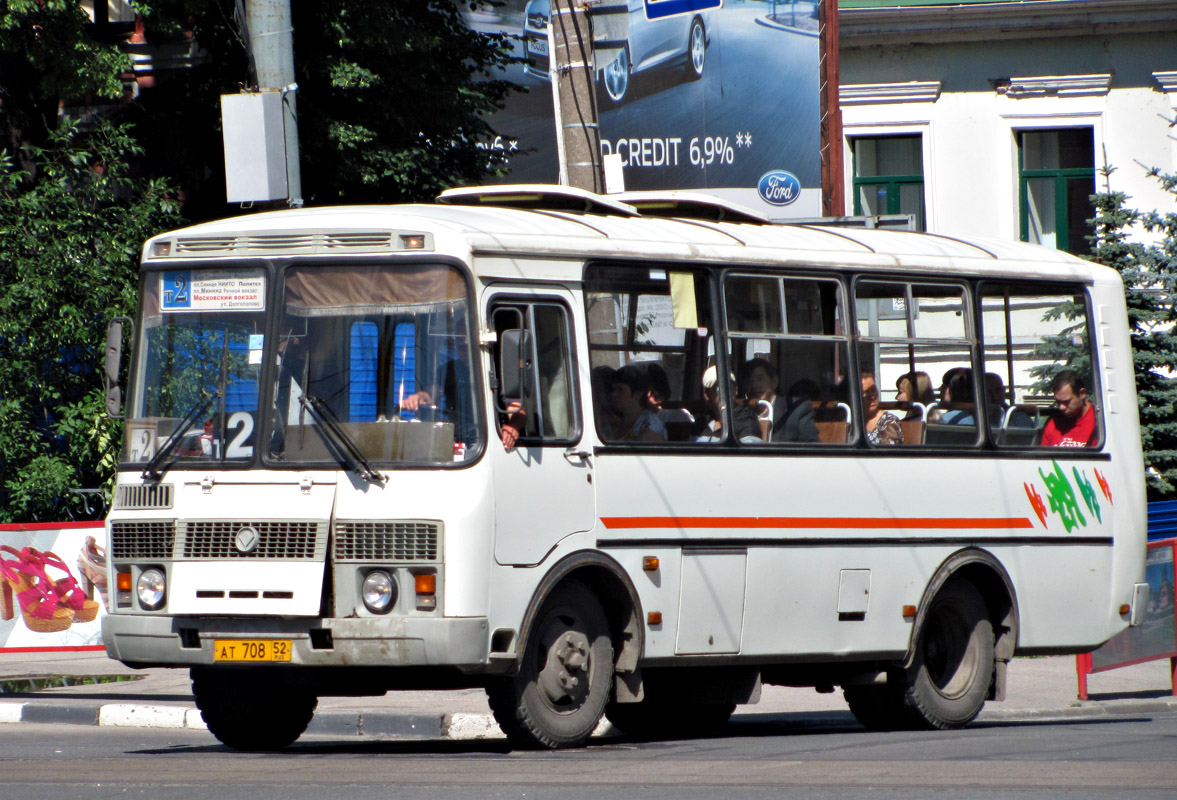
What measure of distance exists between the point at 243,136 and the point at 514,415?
15.3 feet

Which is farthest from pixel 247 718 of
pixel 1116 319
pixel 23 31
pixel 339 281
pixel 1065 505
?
pixel 23 31

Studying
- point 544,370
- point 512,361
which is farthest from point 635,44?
point 512,361

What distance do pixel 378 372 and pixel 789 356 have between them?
8.97ft

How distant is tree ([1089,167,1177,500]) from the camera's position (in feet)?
66.9

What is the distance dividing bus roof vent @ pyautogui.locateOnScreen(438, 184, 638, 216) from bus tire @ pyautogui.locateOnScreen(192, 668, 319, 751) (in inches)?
119

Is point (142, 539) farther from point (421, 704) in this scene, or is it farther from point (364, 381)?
point (421, 704)

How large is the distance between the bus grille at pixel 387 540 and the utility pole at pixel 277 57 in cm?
471

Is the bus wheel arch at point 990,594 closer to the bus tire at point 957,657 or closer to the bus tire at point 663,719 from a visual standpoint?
the bus tire at point 957,657

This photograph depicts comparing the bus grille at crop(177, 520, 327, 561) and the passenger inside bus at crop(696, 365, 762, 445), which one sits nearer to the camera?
the bus grille at crop(177, 520, 327, 561)

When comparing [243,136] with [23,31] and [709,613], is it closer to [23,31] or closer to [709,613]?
[709,613]

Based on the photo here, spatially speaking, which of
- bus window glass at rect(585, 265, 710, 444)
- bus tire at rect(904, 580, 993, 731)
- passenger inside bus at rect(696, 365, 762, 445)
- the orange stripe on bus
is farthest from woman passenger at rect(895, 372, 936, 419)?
bus window glass at rect(585, 265, 710, 444)

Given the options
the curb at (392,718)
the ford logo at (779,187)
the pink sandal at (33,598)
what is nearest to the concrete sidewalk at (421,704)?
the curb at (392,718)

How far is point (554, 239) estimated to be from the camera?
978 centimetres

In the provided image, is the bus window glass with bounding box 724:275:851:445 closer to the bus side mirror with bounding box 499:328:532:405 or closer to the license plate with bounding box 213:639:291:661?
the bus side mirror with bounding box 499:328:532:405
